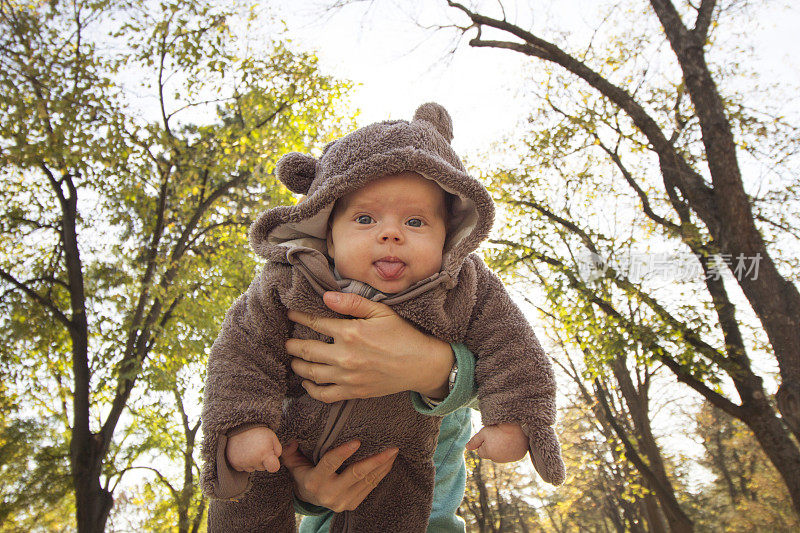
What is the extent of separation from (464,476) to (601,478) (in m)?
22.3

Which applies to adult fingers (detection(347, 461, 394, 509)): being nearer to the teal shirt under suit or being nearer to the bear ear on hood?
the teal shirt under suit

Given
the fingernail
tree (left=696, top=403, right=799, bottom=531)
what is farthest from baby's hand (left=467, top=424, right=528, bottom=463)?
tree (left=696, top=403, right=799, bottom=531)

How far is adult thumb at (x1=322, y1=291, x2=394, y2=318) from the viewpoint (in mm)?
1687

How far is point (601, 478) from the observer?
21594 mm

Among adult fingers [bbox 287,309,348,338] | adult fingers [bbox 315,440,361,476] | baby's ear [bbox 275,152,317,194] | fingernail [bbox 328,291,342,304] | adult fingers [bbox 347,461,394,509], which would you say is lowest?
adult fingers [bbox 347,461,394,509]

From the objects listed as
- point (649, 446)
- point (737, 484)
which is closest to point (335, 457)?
point (649, 446)

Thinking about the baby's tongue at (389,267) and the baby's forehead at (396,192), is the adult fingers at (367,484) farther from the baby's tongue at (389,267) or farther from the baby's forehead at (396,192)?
the baby's forehead at (396,192)

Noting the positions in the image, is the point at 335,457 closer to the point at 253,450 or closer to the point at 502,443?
the point at 253,450

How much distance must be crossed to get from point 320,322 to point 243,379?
1.03ft

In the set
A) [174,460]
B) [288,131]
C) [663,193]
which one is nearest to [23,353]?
[288,131]

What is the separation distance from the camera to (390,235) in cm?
166

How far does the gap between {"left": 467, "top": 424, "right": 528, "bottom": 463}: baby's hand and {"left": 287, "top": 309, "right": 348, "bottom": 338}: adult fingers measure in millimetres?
581

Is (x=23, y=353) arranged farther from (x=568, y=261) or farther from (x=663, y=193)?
(x=663, y=193)

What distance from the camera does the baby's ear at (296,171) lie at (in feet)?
6.43
